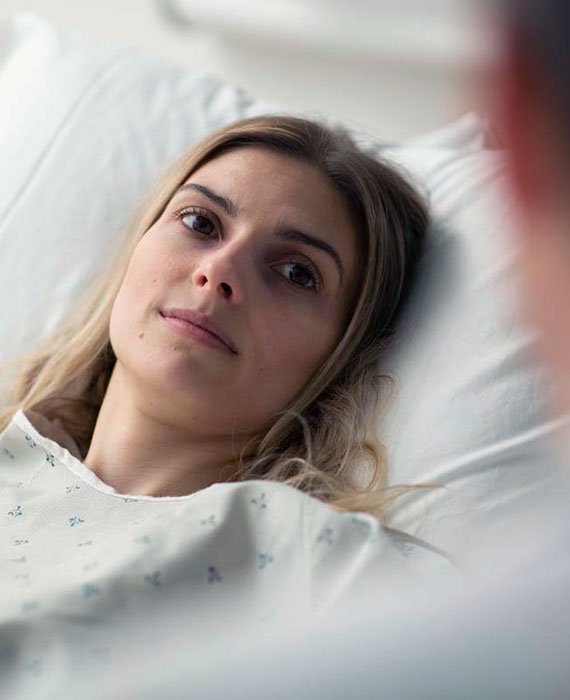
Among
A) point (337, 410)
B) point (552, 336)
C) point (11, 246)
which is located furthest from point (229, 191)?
point (552, 336)

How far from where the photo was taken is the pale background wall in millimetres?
1876

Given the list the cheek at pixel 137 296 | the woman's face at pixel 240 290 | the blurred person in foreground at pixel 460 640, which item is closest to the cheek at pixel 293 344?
the woman's face at pixel 240 290

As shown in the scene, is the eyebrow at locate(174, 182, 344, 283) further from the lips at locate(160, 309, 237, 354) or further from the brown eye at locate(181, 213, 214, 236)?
the lips at locate(160, 309, 237, 354)

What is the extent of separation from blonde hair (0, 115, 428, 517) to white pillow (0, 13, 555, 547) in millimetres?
28

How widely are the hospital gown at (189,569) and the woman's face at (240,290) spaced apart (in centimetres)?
13

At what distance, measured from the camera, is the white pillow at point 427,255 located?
110cm

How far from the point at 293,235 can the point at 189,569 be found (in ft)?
1.33

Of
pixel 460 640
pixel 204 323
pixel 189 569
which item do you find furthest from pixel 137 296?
pixel 460 640

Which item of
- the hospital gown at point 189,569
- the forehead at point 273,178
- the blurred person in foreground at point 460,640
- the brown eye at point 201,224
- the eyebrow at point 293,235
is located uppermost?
the blurred person in foreground at point 460,640

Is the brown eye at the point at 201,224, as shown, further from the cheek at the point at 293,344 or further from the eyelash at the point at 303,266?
the cheek at the point at 293,344

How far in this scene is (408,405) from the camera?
116 cm

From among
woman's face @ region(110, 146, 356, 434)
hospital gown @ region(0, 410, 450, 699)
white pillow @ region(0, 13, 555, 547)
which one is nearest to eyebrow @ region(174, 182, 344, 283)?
woman's face @ region(110, 146, 356, 434)

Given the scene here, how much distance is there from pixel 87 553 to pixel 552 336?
0.61 metres

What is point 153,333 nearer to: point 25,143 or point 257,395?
point 257,395
